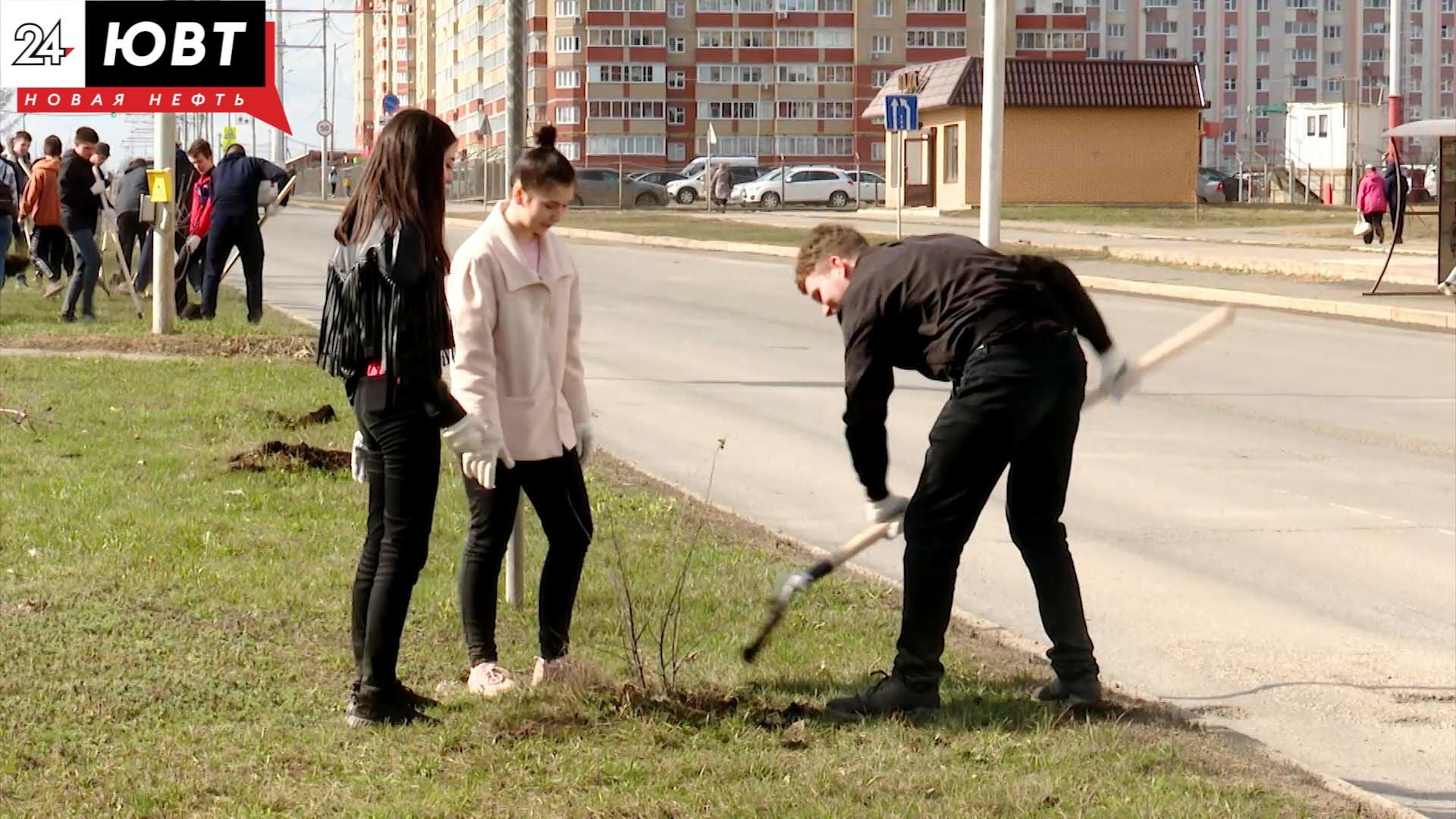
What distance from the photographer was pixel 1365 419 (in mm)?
12789

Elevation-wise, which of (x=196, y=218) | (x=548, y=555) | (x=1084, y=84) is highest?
(x=1084, y=84)

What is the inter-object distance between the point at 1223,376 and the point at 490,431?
1118 cm

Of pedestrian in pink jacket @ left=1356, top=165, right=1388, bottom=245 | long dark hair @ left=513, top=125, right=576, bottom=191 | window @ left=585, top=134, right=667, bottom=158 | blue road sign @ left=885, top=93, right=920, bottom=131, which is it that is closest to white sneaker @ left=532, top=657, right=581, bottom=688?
long dark hair @ left=513, top=125, right=576, bottom=191

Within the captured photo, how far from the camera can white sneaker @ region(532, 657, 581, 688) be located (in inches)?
209

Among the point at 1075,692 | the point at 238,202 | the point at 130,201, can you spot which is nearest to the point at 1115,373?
the point at 1075,692

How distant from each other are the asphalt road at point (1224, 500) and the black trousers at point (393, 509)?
69.9 inches

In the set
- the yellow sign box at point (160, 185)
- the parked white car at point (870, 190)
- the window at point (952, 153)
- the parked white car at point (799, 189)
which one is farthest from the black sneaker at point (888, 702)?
the parked white car at point (870, 190)

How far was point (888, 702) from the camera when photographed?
17.4ft

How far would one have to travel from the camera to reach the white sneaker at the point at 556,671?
17.4ft

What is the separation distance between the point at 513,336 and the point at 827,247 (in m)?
0.89

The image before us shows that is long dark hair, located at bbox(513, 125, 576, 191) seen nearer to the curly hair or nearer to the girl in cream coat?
the girl in cream coat

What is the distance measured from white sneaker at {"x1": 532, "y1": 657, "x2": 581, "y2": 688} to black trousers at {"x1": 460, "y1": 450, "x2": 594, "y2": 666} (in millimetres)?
44

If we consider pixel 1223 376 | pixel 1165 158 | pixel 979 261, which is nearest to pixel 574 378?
pixel 979 261

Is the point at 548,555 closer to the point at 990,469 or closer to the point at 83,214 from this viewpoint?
the point at 990,469
